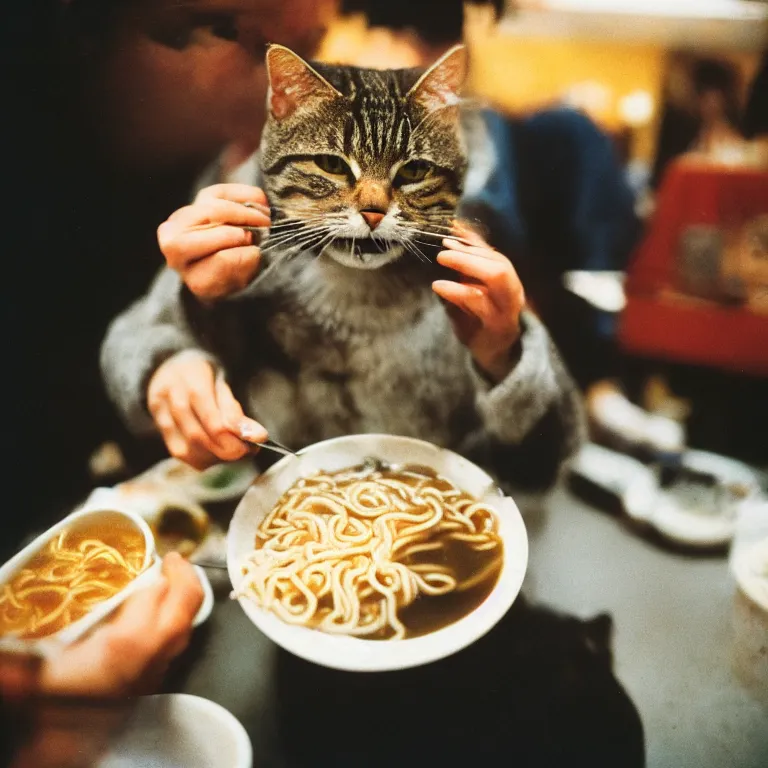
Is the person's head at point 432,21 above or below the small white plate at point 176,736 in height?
above

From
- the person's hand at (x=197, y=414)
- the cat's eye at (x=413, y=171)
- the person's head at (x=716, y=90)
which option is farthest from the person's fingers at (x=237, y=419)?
the person's head at (x=716, y=90)

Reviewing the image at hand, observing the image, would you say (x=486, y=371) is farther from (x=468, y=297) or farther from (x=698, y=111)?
(x=698, y=111)

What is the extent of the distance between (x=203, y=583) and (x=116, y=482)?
0.27 m

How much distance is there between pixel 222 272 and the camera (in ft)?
3.21

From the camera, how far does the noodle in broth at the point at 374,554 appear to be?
85 centimetres

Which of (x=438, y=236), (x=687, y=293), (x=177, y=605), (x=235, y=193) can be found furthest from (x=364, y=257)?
(x=687, y=293)

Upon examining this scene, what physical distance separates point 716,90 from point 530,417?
0.77 meters

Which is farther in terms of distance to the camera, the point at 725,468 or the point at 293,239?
the point at 725,468

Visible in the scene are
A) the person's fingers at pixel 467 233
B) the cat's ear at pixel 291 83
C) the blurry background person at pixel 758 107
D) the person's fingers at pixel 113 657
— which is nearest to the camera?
the person's fingers at pixel 113 657

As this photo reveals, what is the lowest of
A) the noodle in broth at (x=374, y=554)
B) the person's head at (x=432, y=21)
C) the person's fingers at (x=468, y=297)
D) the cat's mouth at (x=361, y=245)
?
the noodle in broth at (x=374, y=554)

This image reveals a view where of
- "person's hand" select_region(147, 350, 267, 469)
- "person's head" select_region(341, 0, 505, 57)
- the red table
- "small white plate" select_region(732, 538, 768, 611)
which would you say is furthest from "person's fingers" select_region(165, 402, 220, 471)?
the red table

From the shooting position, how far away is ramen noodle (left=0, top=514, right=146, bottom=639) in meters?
0.82

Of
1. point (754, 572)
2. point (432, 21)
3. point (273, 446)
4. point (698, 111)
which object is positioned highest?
point (432, 21)

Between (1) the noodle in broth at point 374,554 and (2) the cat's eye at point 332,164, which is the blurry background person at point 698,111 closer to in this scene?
(2) the cat's eye at point 332,164
